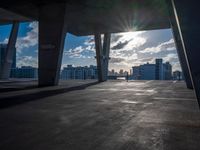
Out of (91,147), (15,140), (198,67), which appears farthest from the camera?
(198,67)

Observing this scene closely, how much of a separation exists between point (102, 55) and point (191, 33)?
30913 mm

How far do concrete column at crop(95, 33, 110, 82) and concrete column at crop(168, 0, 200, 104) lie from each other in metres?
29.7

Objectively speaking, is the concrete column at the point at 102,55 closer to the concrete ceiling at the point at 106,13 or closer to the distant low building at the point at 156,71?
the concrete ceiling at the point at 106,13

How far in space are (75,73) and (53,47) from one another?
295ft

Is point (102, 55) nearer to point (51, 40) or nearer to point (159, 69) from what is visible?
point (51, 40)

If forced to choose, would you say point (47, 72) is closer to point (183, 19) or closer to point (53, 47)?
point (53, 47)

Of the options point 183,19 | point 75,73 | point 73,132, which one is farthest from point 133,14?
point 75,73

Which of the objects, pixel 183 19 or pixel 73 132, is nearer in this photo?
pixel 73 132

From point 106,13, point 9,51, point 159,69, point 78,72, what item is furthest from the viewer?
point 159,69

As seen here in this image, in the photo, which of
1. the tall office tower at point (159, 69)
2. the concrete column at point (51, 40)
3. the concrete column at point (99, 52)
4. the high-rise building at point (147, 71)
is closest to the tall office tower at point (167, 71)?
the tall office tower at point (159, 69)

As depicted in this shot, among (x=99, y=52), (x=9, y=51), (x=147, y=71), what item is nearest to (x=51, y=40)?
(x=99, y=52)

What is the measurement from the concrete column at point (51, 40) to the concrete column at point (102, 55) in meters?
14.0

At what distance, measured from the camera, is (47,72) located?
22.1 meters

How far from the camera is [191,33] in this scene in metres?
5.95
